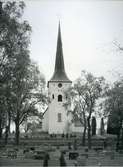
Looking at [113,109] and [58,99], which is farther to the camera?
[58,99]

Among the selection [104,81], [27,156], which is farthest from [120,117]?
[27,156]

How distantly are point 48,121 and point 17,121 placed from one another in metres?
33.1

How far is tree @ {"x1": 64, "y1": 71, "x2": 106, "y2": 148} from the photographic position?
4931 centimetres

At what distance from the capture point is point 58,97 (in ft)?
254

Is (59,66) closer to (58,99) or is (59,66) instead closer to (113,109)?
(58,99)

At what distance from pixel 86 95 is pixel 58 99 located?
2760cm

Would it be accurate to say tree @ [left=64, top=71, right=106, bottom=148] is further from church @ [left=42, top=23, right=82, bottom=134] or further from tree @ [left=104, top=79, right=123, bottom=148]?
church @ [left=42, top=23, right=82, bottom=134]

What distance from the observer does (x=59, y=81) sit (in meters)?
76.9

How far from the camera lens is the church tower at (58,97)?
75500 mm

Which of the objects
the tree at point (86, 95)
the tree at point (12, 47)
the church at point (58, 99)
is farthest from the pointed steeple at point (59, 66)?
the tree at point (12, 47)

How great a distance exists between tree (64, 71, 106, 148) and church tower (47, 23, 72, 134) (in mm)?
23791


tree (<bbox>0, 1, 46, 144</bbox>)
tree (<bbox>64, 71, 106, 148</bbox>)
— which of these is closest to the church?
tree (<bbox>64, 71, 106, 148</bbox>)

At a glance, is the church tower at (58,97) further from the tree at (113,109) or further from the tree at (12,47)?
the tree at (12,47)

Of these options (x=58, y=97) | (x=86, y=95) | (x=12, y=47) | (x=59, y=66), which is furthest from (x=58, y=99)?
(x=12, y=47)
